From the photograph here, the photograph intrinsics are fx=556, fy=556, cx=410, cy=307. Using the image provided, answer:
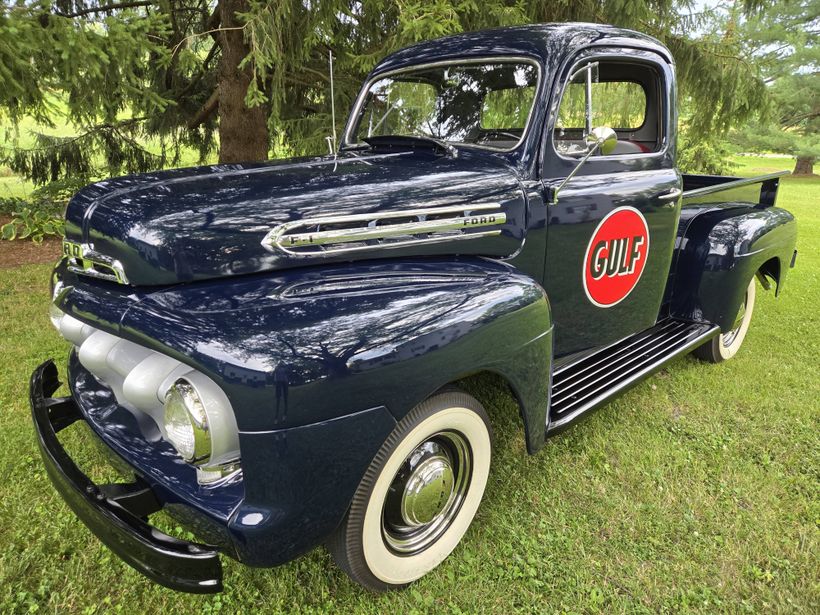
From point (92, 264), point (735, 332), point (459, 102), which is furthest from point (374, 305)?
point (735, 332)

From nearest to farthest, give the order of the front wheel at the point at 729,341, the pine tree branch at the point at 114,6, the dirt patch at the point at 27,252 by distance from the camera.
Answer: the front wheel at the point at 729,341, the pine tree branch at the point at 114,6, the dirt patch at the point at 27,252

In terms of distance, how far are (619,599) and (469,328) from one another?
1140 mm

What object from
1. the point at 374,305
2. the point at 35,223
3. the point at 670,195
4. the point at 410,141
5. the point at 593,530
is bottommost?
the point at 593,530

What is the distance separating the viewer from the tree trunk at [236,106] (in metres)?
5.74

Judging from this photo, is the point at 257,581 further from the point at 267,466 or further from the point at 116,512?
the point at 267,466

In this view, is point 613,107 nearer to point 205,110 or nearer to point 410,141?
point 410,141

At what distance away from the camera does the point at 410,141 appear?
2699 mm

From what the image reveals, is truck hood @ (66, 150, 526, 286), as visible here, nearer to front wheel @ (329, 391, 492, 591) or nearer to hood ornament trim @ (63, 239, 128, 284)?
hood ornament trim @ (63, 239, 128, 284)

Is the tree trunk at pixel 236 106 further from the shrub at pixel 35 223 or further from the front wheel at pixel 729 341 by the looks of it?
the front wheel at pixel 729 341

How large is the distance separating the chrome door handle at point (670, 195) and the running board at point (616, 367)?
2.72 ft

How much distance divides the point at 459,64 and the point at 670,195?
129cm

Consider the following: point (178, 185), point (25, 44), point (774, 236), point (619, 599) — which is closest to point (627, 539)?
point (619, 599)

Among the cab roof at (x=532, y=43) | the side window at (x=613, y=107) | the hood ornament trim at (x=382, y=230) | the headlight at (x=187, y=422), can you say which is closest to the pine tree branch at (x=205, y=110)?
the cab roof at (x=532, y=43)

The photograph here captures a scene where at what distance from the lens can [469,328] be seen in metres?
1.82
